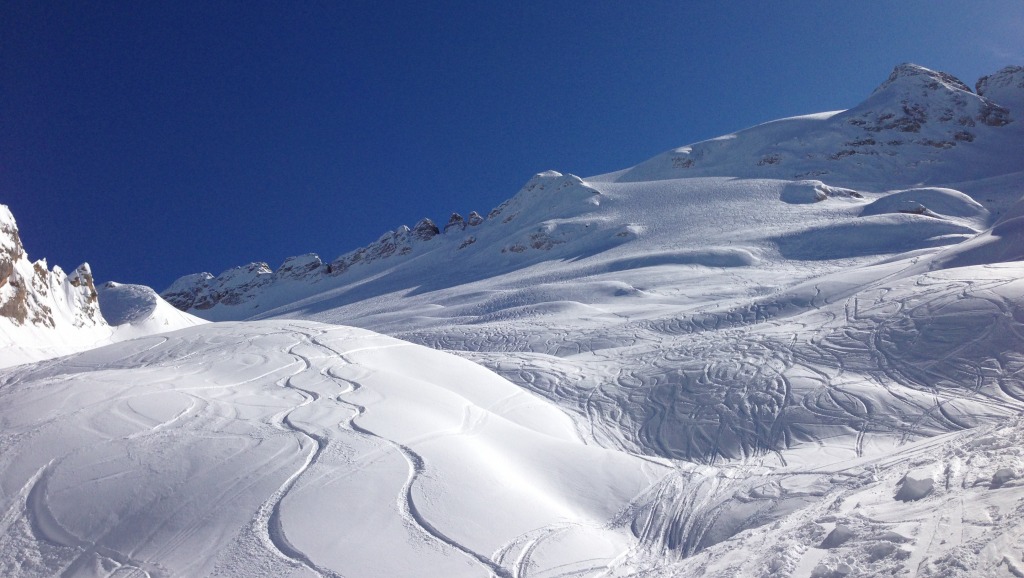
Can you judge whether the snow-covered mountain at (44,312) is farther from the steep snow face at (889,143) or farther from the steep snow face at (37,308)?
the steep snow face at (889,143)

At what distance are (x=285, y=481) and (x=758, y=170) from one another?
5899cm

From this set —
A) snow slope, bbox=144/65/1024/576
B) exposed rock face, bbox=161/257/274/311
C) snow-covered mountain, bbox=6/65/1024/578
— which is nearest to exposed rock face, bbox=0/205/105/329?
snow-covered mountain, bbox=6/65/1024/578

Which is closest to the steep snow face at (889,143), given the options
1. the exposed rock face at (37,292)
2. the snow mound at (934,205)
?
the snow mound at (934,205)

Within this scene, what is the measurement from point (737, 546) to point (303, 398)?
5.60 m

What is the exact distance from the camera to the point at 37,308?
55.4 ft

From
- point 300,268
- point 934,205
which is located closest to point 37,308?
point 934,205

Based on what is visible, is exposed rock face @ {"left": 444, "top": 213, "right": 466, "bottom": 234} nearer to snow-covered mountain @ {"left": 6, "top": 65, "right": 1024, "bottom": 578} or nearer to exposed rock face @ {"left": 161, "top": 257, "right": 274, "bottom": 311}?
exposed rock face @ {"left": 161, "top": 257, "right": 274, "bottom": 311}

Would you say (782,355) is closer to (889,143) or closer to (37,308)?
(37,308)

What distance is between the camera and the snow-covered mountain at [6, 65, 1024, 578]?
4.59 metres

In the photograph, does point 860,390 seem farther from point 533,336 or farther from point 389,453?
point 533,336

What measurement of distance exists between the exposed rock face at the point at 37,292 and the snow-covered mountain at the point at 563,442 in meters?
7.18

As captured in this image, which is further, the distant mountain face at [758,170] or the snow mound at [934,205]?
the distant mountain face at [758,170]

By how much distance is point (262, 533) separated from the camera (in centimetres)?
495

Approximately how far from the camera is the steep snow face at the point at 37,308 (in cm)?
1504
